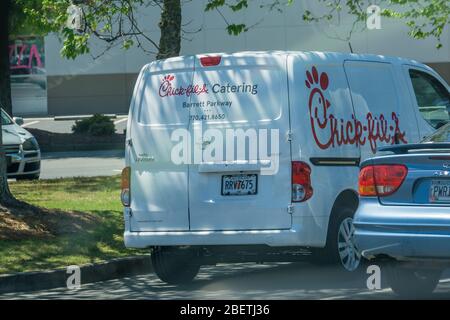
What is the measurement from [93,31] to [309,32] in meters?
24.2

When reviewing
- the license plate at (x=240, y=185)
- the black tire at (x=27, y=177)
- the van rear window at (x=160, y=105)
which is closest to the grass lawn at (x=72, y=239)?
the van rear window at (x=160, y=105)

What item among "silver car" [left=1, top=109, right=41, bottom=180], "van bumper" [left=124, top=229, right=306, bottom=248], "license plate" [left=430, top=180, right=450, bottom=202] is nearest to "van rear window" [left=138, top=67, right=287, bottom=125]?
"van bumper" [left=124, top=229, right=306, bottom=248]

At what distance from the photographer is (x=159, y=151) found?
10.2 metres

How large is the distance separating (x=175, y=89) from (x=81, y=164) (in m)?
15.5

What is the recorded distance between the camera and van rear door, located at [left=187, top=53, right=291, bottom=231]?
31.6 ft

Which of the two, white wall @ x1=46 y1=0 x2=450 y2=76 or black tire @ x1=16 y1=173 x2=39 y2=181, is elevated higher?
white wall @ x1=46 y1=0 x2=450 y2=76

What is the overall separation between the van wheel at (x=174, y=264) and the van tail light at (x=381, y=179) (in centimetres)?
226

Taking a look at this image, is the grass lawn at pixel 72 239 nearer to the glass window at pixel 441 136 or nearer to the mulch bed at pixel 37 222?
the mulch bed at pixel 37 222

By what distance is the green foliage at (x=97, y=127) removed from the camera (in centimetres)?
3056

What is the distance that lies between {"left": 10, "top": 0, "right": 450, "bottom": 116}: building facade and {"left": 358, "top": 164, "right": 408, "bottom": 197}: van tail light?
85.5 ft

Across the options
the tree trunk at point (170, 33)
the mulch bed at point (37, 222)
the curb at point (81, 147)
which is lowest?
the mulch bed at point (37, 222)

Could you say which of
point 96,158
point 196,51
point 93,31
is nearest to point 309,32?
point 196,51

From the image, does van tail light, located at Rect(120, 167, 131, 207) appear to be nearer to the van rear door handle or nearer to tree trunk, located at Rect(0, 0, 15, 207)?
the van rear door handle

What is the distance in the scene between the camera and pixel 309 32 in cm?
3794
